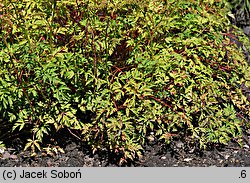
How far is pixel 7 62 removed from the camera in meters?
3.43

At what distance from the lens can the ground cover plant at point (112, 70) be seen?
3.37 metres

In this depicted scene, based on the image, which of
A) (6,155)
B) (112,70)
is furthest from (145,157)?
(6,155)

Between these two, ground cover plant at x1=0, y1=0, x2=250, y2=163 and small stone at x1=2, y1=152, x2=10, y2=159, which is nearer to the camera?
ground cover plant at x1=0, y1=0, x2=250, y2=163

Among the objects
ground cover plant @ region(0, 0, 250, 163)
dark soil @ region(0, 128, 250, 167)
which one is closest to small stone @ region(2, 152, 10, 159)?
dark soil @ region(0, 128, 250, 167)

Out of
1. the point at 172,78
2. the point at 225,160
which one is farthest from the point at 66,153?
the point at 225,160

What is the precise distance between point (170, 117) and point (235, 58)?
2.51 ft

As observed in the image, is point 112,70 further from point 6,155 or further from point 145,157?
point 6,155

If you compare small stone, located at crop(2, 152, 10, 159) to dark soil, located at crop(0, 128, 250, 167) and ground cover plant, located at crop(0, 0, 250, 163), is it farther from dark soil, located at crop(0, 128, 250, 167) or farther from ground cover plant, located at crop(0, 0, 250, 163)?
ground cover plant, located at crop(0, 0, 250, 163)

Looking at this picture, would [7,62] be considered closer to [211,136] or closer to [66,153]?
[66,153]

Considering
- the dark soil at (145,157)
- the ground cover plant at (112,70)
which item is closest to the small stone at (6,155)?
the dark soil at (145,157)

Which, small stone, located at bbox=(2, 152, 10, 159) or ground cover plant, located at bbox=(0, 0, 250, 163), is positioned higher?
ground cover plant, located at bbox=(0, 0, 250, 163)

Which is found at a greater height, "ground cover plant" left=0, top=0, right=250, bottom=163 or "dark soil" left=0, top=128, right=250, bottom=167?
"ground cover plant" left=0, top=0, right=250, bottom=163

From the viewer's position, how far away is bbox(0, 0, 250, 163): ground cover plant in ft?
11.1

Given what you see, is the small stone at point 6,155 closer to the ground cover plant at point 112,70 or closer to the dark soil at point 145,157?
the dark soil at point 145,157
